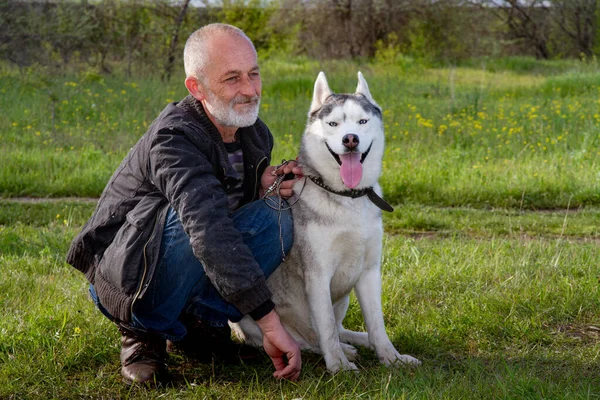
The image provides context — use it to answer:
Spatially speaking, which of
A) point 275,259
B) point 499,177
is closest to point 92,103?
point 499,177

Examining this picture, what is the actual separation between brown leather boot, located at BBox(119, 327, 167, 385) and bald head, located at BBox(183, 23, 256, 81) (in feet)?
3.63

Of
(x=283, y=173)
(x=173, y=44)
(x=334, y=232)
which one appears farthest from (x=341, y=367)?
(x=173, y=44)

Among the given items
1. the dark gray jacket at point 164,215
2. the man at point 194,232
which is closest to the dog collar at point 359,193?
the man at point 194,232

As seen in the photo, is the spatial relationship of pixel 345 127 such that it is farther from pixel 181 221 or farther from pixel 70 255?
pixel 70 255

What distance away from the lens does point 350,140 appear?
2.95m

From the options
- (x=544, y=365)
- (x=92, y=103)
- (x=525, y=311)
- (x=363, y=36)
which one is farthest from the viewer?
(x=363, y=36)

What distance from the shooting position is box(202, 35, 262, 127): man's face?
2.89 metres

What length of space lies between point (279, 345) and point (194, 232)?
526 millimetres

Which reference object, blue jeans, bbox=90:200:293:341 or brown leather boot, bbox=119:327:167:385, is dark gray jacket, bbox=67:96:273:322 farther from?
brown leather boot, bbox=119:327:167:385

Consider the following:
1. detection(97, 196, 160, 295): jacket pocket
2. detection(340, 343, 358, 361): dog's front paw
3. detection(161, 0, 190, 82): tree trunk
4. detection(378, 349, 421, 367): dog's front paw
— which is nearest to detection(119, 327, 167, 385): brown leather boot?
detection(97, 196, 160, 295): jacket pocket

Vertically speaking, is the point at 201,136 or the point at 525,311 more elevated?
the point at 201,136

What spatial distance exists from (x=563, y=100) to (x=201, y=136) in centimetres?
995

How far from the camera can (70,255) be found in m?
3.01

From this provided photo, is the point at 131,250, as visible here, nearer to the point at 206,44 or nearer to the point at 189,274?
the point at 189,274
